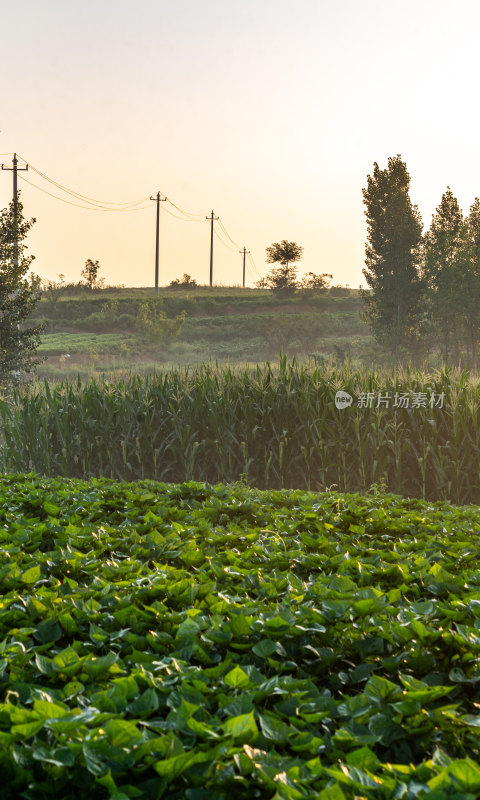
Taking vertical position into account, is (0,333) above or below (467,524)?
above

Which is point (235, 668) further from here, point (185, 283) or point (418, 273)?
point (185, 283)

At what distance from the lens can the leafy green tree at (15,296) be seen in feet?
59.8

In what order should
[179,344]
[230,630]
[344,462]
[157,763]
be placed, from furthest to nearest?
[179,344] < [344,462] < [230,630] < [157,763]

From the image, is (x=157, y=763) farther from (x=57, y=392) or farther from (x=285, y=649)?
(x=57, y=392)

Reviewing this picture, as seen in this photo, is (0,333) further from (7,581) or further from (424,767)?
(424,767)

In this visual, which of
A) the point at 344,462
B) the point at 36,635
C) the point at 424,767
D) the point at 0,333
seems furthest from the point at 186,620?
the point at 0,333

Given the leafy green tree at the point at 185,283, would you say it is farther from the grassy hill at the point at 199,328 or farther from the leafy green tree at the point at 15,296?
the leafy green tree at the point at 15,296

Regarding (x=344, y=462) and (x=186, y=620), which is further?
(x=344, y=462)

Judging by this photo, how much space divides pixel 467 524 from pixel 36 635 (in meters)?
3.90

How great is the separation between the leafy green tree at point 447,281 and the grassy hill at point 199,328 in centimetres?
491

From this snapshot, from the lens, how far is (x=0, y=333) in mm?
18141

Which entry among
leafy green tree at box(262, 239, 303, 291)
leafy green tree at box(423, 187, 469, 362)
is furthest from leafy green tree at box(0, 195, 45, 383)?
leafy green tree at box(262, 239, 303, 291)

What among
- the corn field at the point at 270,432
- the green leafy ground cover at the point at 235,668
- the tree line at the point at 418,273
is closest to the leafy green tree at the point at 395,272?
the tree line at the point at 418,273

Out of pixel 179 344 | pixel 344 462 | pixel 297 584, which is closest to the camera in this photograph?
pixel 297 584
